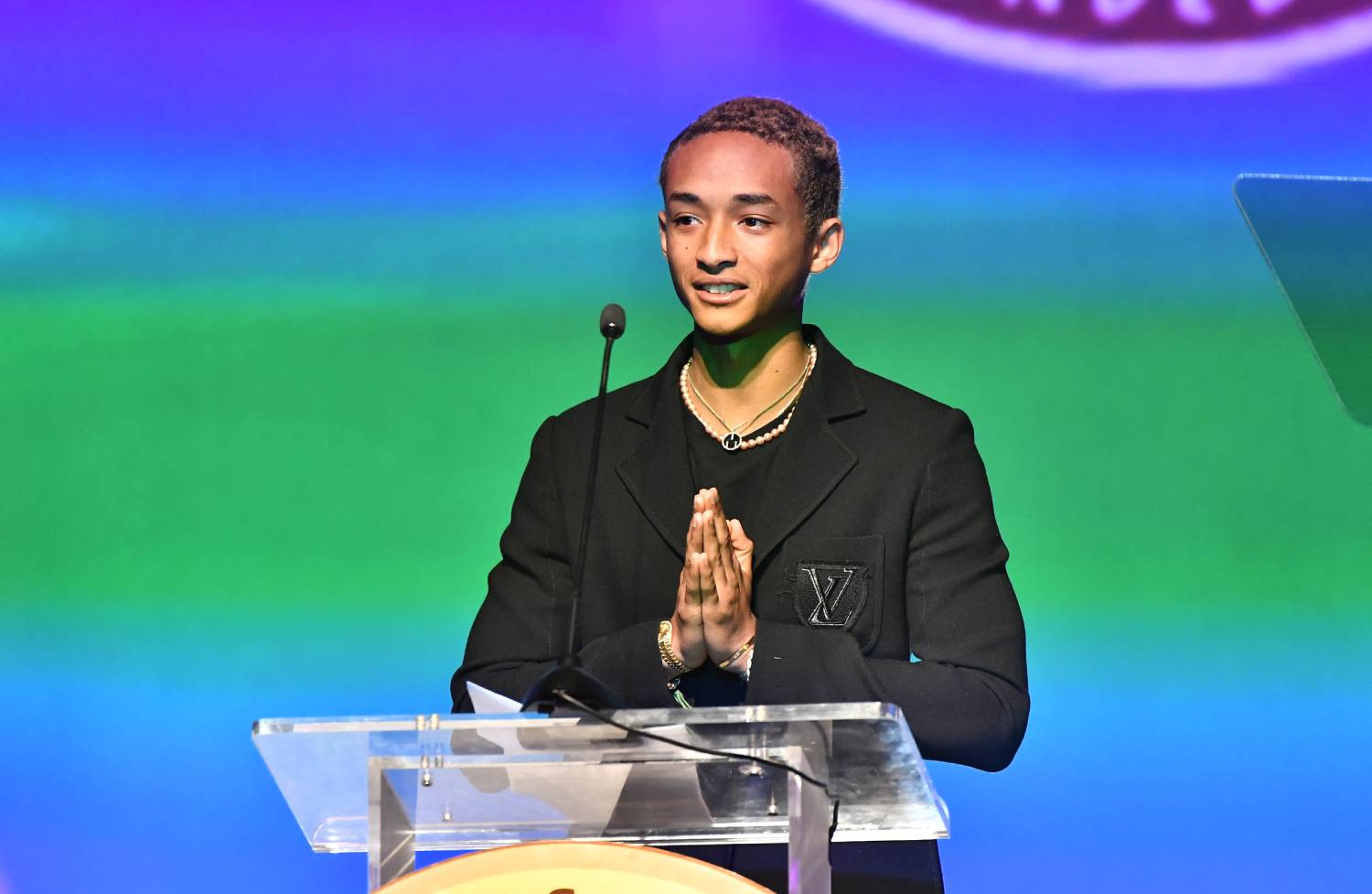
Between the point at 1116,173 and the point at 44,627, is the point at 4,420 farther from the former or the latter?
the point at 1116,173

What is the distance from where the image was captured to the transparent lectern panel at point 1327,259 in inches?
137

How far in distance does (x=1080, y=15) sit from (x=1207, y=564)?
3.42 feet

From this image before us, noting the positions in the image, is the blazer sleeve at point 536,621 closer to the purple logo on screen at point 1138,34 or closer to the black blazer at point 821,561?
the black blazer at point 821,561

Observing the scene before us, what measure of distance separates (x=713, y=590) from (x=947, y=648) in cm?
40

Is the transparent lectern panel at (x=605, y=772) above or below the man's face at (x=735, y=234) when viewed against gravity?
below

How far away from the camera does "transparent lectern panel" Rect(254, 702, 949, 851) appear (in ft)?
6.08

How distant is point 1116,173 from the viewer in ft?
11.7

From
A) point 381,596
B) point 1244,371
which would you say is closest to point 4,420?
point 381,596

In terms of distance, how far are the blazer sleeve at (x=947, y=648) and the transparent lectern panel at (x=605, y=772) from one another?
36 centimetres

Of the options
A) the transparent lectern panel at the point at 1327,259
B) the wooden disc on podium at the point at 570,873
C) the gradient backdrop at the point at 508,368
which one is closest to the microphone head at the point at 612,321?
the wooden disc on podium at the point at 570,873

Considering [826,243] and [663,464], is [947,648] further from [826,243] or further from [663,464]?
[826,243]

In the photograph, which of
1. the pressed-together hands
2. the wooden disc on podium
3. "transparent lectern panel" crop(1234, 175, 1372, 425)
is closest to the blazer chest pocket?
the pressed-together hands

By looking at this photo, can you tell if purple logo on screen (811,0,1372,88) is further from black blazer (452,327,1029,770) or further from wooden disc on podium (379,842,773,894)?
wooden disc on podium (379,842,773,894)

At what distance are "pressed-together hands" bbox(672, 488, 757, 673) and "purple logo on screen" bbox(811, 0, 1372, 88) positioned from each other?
1.53m
